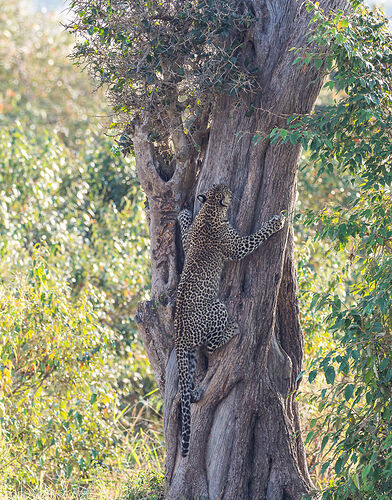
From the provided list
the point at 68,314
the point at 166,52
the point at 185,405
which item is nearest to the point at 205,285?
the point at 185,405

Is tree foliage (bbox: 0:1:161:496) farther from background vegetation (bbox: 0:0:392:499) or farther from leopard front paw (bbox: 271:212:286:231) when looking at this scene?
leopard front paw (bbox: 271:212:286:231)

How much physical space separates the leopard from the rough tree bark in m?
0.10

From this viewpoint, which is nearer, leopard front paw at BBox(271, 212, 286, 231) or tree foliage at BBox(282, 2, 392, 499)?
tree foliage at BBox(282, 2, 392, 499)

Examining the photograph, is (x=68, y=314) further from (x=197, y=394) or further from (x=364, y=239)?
(x=364, y=239)

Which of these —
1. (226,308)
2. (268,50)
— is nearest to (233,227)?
(226,308)

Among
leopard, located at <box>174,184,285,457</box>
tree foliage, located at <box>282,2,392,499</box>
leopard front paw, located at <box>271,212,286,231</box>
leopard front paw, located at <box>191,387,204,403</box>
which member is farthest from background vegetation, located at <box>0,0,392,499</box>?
leopard front paw, located at <box>191,387,204,403</box>

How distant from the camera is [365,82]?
5.76 meters

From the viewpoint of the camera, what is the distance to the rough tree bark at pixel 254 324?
678 cm

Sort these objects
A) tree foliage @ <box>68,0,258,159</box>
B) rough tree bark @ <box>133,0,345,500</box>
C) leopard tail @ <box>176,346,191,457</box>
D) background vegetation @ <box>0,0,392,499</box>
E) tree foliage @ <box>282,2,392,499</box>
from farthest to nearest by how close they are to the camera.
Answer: leopard tail @ <box>176,346,191,457</box>, rough tree bark @ <box>133,0,345,500</box>, tree foliage @ <box>68,0,258,159</box>, background vegetation @ <box>0,0,392,499</box>, tree foliage @ <box>282,2,392,499</box>

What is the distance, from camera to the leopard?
6.87m

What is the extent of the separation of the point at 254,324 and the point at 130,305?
16.2ft

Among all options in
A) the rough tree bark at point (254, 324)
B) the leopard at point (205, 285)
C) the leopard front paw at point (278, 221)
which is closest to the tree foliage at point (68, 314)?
the rough tree bark at point (254, 324)

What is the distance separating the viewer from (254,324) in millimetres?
6883

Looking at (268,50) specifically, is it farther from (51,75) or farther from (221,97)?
(51,75)
